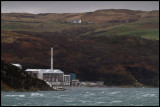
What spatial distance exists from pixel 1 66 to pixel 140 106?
8119cm

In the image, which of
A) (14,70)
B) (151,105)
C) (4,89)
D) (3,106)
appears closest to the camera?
(3,106)

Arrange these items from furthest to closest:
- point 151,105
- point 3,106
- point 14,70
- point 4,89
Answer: point 14,70 < point 4,89 < point 151,105 < point 3,106

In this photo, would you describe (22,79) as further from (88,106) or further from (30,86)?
(88,106)

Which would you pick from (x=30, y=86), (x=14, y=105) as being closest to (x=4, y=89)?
(x=30, y=86)

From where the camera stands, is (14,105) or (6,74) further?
(6,74)

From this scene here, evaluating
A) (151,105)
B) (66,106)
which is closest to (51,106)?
(66,106)

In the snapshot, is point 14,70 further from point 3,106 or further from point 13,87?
point 3,106

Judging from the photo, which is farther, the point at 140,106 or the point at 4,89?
the point at 4,89

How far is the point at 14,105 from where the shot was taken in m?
113

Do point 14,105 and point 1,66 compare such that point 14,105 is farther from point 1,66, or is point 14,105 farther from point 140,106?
point 1,66

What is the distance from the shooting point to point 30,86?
199m

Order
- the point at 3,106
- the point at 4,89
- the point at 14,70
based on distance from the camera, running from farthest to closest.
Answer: the point at 14,70
the point at 4,89
the point at 3,106

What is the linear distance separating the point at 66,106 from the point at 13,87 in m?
79.8

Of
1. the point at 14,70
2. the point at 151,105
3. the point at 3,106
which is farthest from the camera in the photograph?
the point at 14,70
